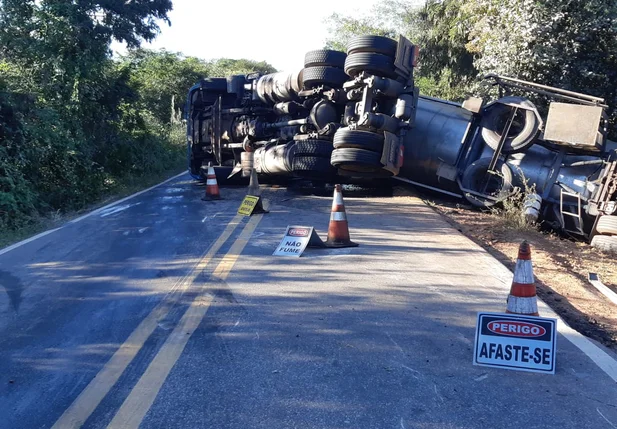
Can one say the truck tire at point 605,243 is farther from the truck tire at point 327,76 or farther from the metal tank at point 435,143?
the truck tire at point 327,76

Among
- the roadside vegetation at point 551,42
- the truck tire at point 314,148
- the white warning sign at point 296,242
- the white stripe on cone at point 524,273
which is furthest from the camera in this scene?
the roadside vegetation at point 551,42

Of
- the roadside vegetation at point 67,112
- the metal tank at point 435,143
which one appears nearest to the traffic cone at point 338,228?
the metal tank at point 435,143

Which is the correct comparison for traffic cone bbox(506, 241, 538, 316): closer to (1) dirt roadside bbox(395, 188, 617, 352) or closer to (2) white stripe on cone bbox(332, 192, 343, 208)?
(1) dirt roadside bbox(395, 188, 617, 352)

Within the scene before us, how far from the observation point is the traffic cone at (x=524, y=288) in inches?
176

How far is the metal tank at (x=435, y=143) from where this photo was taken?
10453 millimetres

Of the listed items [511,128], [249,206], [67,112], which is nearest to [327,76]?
[249,206]

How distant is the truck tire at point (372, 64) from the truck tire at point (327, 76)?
70cm

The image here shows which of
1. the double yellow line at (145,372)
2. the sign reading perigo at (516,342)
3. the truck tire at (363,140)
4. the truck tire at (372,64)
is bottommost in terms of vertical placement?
the double yellow line at (145,372)

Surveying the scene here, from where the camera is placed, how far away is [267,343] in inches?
169

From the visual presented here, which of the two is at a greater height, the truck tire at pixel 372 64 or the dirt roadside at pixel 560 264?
the truck tire at pixel 372 64

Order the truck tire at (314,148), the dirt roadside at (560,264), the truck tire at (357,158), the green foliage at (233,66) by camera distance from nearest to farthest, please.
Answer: the dirt roadside at (560,264), the truck tire at (357,158), the truck tire at (314,148), the green foliage at (233,66)

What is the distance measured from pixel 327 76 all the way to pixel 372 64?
1211 millimetres

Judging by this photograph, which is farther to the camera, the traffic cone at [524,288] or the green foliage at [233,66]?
→ the green foliage at [233,66]

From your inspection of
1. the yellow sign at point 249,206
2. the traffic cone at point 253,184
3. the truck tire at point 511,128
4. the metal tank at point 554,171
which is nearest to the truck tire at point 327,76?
the traffic cone at point 253,184
